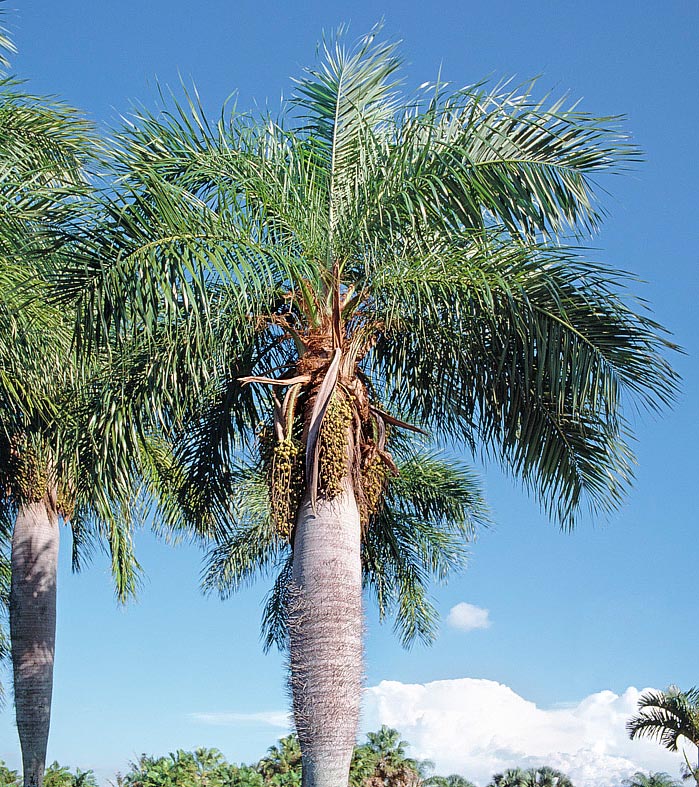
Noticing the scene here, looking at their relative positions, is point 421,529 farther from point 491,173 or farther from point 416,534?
point 491,173

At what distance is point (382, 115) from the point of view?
9.07m

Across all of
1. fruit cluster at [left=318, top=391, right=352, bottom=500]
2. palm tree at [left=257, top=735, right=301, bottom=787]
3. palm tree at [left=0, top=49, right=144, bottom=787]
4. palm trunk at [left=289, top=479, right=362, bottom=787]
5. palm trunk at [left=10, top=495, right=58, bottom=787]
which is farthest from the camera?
palm tree at [left=257, top=735, right=301, bottom=787]

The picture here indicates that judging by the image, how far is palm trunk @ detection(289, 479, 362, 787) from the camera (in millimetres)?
6863

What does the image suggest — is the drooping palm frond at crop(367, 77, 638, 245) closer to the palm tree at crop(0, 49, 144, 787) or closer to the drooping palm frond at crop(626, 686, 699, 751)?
the palm tree at crop(0, 49, 144, 787)

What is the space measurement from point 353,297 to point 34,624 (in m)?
7.41

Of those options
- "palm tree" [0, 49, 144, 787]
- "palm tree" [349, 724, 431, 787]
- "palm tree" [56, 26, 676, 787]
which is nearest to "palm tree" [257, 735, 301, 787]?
"palm tree" [349, 724, 431, 787]

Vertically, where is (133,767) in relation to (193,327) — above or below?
below

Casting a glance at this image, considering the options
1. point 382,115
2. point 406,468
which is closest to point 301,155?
point 382,115

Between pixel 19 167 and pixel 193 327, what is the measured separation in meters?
3.09

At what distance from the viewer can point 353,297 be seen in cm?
841

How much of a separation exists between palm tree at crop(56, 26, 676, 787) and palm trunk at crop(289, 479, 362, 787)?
15mm

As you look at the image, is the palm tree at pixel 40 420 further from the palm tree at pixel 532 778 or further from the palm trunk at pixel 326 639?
the palm tree at pixel 532 778

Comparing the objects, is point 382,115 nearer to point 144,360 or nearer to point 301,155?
point 301,155

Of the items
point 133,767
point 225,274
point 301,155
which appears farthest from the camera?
point 133,767
